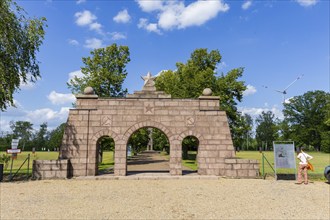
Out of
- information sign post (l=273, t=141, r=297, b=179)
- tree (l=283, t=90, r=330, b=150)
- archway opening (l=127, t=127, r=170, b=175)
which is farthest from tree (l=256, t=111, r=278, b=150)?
information sign post (l=273, t=141, r=297, b=179)

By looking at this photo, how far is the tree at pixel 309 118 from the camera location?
61.0 metres

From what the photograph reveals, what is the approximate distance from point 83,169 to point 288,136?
62.2 metres

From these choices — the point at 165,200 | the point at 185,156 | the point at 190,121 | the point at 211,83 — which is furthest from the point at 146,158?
the point at 165,200

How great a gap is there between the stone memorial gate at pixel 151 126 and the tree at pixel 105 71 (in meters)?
8.09

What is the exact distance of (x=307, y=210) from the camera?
7125 mm

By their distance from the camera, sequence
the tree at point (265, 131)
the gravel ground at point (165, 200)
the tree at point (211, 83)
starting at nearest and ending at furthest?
1. the gravel ground at point (165, 200)
2. the tree at point (211, 83)
3. the tree at point (265, 131)

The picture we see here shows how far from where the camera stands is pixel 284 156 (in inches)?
502

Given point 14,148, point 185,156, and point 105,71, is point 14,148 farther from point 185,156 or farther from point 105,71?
point 185,156

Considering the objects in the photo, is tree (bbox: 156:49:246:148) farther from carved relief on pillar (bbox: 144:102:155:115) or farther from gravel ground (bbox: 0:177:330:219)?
gravel ground (bbox: 0:177:330:219)

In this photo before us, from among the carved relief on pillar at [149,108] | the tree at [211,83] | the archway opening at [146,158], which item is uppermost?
the tree at [211,83]

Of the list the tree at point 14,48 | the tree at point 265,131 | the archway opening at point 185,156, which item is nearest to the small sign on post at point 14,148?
the tree at point 14,48

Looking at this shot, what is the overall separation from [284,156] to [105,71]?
15.4m

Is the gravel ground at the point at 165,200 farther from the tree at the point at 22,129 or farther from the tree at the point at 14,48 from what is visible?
the tree at the point at 22,129

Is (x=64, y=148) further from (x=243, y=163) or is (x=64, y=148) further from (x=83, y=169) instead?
(x=243, y=163)
